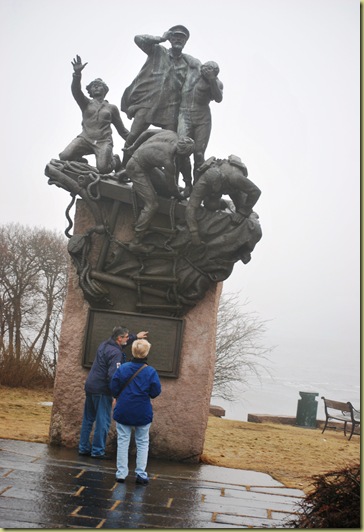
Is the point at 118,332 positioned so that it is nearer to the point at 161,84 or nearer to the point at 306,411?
the point at 161,84

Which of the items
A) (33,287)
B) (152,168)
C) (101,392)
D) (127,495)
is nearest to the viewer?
(127,495)

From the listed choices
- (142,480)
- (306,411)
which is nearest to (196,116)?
(142,480)

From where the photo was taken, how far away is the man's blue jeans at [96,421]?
7680 mm

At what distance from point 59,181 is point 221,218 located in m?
2.08

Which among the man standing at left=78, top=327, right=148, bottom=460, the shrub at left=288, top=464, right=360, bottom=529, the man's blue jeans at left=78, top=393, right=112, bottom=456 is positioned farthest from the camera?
the man's blue jeans at left=78, top=393, right=112, bottom=456

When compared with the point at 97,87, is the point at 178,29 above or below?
above

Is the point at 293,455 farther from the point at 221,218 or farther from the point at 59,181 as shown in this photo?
the point at 59,181

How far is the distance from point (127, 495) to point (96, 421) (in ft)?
5.84

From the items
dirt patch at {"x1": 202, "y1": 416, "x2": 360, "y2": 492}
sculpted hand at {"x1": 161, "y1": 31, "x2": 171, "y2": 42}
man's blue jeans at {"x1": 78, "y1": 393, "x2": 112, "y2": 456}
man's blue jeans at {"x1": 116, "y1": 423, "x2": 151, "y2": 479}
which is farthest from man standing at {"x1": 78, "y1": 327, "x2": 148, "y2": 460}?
sculpted hand at {"x1": 161, "y1": 31, "x2": 171, "y2": 42}

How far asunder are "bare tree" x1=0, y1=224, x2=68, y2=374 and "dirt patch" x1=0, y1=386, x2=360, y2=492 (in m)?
4.40

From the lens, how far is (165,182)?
8195 millimetres

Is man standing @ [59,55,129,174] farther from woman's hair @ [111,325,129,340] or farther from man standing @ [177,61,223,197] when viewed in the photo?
woman's hair @ [111,325,129,340]

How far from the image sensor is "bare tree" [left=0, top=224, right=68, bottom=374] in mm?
19062

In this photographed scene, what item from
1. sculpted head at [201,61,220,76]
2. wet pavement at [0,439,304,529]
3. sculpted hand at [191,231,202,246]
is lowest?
wet pavement at [0,439,304,529]
